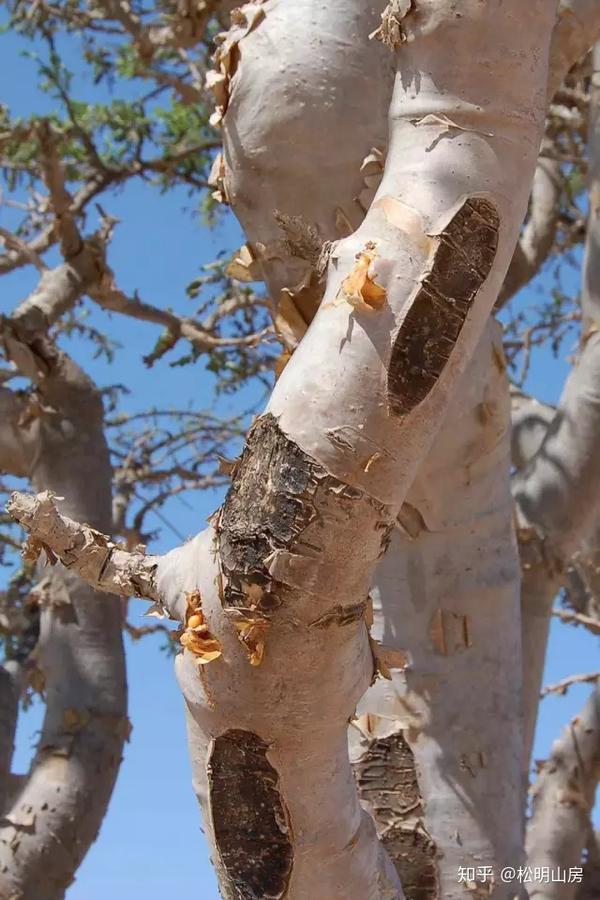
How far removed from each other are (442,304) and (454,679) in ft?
2.88

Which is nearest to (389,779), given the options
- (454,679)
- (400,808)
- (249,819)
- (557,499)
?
(400,808)

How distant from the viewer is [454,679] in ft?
5.78

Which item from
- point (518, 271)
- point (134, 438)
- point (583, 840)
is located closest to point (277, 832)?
point (583, 840)

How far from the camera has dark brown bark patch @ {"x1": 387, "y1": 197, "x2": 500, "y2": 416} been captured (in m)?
1.04

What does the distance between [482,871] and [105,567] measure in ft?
2.90

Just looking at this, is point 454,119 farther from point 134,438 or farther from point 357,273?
point 134,438

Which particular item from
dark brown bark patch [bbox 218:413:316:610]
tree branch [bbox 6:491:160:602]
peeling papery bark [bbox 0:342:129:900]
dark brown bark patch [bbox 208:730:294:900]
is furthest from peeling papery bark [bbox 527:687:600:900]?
dark brown bark patch [bbox 218:413:316:610]

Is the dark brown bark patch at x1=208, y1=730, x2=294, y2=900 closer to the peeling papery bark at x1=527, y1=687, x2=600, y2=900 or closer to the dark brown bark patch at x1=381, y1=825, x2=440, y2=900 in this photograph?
the dark brown bark patch at x1=381, y1=825, x2=440, y2=900

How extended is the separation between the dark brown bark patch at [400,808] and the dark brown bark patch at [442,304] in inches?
35.1

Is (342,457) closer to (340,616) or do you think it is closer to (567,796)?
(340,616)

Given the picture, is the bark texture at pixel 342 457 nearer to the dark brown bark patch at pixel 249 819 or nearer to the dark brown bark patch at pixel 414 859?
the dark brown bark patch at pixel 249 819

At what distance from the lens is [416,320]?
1.05 metres

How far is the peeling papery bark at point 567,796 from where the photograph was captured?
337 centimetres

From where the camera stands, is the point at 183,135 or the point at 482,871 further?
the point at 183,135
